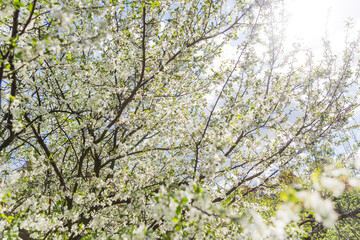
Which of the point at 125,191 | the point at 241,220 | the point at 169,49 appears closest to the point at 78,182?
the point at 125,191

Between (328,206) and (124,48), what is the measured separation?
7391mm

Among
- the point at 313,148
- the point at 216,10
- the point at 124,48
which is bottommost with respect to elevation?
the point at 313,148

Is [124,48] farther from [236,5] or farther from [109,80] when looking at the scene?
[236,5]

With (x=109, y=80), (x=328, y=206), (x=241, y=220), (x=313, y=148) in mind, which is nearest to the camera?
(x=328, y=206)

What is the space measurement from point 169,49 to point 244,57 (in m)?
2.53

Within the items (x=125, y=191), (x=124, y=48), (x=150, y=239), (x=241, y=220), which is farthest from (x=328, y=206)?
(x=124, y=48)

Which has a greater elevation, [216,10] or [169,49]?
[216,10]

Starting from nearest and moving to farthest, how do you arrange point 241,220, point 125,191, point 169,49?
point 241,220 < point 125,191 < point 169,49

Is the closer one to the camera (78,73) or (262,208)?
(78,73)

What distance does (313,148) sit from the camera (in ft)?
23.5

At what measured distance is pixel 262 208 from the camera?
8000 mm

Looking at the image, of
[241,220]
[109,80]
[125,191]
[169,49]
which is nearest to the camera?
[241,220]

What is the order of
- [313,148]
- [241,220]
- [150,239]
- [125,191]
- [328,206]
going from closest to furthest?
[328,206], [241,220], [150,239], [125,191], [313,148]

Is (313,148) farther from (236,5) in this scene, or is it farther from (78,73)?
(78,73)
